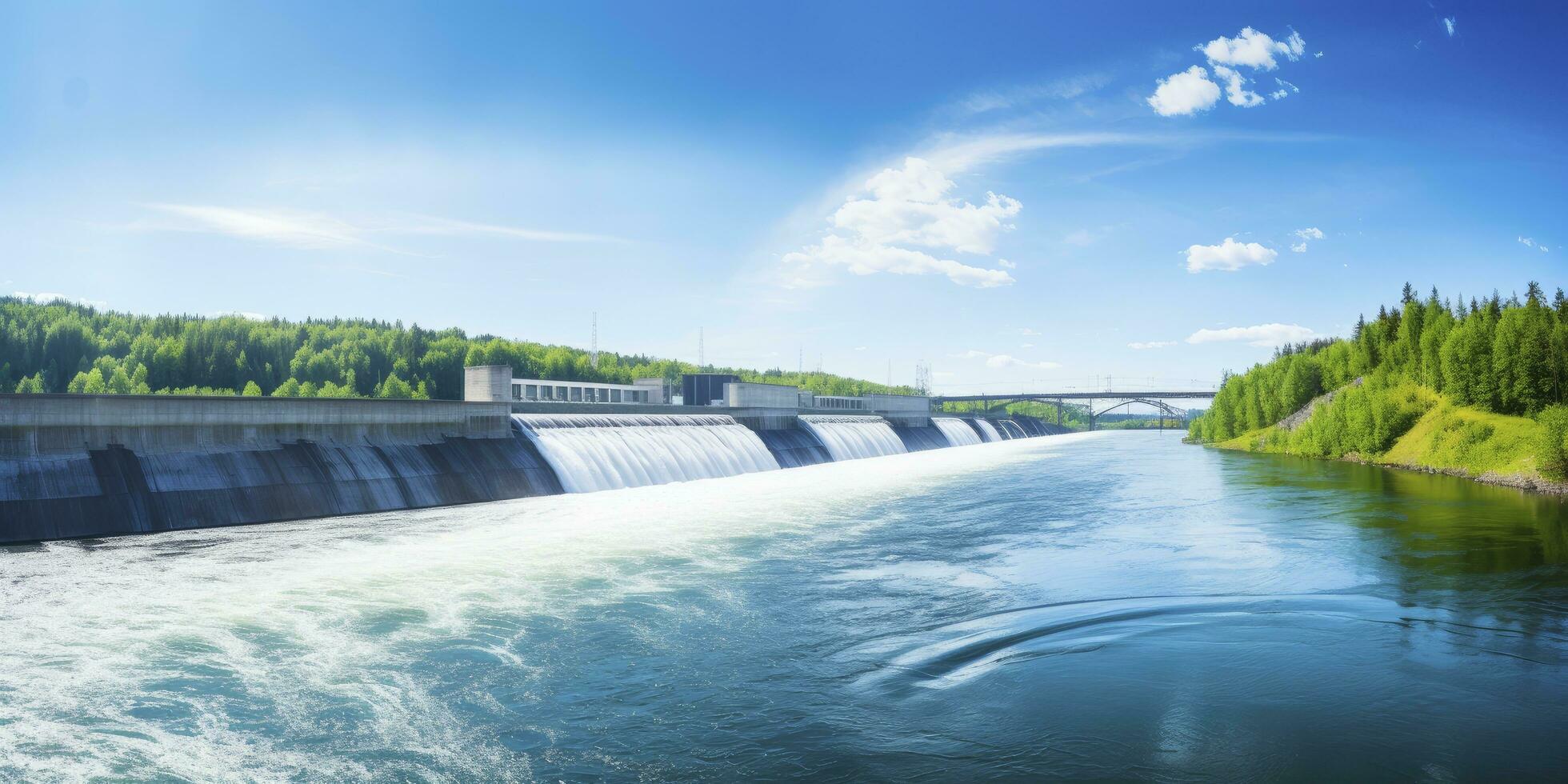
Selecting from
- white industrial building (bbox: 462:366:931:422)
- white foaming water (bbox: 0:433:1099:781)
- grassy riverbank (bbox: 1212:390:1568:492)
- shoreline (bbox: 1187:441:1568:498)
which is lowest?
white foaming water (bbox: 0:433:1099:781)

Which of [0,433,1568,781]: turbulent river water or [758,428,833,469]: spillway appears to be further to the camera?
[758,428,833,469]: spillway

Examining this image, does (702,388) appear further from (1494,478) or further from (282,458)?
(1494,478)

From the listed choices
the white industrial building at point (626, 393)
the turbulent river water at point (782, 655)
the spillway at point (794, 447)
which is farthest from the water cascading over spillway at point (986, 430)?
the turbulent river water at point (782, 655)

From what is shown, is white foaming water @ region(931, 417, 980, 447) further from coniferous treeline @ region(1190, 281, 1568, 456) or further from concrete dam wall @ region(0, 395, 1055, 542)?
concrete dam wall @ region(0, 395, 1055, 542)

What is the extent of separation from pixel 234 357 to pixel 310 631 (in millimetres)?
117637

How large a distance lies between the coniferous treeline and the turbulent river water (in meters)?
38.2

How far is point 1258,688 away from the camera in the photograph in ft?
38.6

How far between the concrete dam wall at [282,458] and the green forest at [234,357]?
70.4m

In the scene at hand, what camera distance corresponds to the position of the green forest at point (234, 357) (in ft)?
353

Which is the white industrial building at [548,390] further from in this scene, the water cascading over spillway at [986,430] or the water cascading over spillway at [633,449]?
the water cascading over spillway at [986,430]

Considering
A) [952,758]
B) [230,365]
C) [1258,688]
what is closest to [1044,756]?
[952,758]

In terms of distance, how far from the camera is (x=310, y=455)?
31.3 metres

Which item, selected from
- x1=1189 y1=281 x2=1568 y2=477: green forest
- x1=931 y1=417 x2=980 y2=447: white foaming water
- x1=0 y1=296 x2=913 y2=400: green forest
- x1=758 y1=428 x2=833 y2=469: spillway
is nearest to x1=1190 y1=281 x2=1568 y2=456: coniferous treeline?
x1=1189 y1=281 x2=1568 y2=477: green forest

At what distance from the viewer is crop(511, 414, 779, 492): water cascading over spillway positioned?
40.9m
